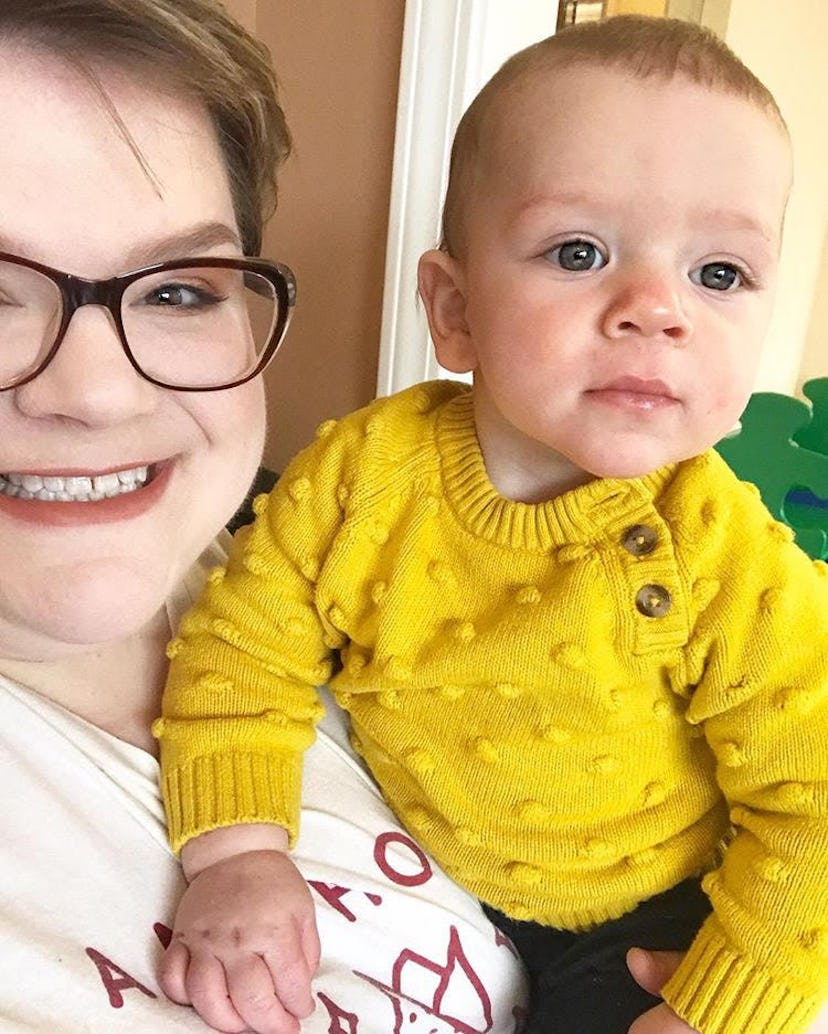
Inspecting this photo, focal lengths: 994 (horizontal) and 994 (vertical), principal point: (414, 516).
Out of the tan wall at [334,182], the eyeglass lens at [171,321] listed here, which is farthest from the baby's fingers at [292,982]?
the tan wall at [334,182]

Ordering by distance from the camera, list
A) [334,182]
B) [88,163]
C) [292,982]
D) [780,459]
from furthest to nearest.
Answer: [780,459] → [334,182] → [292,982] → [88,163]

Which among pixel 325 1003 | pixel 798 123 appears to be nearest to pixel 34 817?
pixel 325 1003

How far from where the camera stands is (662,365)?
0.80m

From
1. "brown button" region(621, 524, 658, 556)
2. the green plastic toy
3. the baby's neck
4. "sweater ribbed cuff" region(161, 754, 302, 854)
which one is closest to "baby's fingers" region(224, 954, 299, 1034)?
"sweater ribbed cuff" region(161, 754, 302, 854)

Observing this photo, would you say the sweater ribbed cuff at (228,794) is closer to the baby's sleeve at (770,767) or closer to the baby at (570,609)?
the baby at (570,609)

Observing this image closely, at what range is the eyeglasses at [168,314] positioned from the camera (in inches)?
30.0

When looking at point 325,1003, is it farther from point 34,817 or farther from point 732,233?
point 732,233

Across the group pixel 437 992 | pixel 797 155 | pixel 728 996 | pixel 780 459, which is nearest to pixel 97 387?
pixel 437 992

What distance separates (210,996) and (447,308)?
2.14 ft

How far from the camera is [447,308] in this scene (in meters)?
0.98

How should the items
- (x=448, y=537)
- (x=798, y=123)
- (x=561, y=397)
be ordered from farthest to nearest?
(x=798, y=123) < (x=448, y=537) < (x=561, y=397)

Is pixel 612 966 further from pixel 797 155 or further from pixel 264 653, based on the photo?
pixel 797 155

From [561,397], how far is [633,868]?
477mm

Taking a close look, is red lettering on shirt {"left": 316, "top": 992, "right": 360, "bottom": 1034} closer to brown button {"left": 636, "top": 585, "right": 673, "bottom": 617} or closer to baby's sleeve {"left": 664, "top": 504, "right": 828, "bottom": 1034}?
baby's sleeve {"left": 664, "top": 504, "right": 828, "bottom": 1034}
